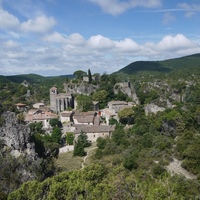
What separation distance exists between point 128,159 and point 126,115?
22.9 metres

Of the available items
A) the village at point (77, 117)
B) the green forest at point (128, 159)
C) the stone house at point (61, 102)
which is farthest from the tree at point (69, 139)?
the stone house at point (61, 102)

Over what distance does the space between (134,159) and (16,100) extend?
6025 cm

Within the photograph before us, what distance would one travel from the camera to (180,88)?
7606cm

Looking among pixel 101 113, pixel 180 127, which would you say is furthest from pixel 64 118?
pixel 180 127

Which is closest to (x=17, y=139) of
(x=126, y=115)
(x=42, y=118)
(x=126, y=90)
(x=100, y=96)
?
(x=42, y=118)

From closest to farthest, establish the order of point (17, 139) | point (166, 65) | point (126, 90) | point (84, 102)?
point (17, 139) → point (84, 102) → point (126, 90) → point (166, 65)

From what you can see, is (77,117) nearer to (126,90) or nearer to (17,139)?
(126,90)

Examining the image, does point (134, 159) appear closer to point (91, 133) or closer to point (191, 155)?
point (191, 155)

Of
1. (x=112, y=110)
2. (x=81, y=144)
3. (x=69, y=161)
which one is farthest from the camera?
(x=112, y=110)

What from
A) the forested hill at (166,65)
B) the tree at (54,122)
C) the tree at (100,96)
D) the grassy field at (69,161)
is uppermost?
the forested hill at (166,65)

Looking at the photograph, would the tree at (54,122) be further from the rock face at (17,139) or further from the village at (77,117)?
the rock face at (17,139)

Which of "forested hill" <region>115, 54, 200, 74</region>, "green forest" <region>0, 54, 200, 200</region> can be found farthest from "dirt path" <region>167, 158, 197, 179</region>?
"forested hill" <region>115, 54, 200, 74</region>

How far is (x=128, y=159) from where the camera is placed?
1174 inches

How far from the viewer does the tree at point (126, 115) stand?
5222cm
